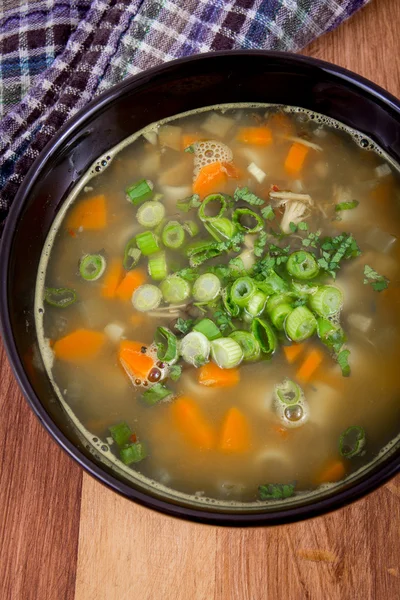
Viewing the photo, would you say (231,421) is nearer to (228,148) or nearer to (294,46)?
(228,148)

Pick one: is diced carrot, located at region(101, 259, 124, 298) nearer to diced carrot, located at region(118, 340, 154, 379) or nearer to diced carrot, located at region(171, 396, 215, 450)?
diced carrot, located at region(118, 340, 154, 379)

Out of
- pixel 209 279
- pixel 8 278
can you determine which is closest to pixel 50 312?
pixel 8 278

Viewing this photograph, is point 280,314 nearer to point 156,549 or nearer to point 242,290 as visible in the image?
point 242,290

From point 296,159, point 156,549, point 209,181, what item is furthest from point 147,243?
point 156,549

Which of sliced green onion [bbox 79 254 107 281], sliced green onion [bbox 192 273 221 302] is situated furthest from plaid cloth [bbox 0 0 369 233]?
sliced green onion [bbox 192 273 221 302]

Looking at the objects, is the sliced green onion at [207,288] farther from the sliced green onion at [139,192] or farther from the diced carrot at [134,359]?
the sliced green onion at [139,192]

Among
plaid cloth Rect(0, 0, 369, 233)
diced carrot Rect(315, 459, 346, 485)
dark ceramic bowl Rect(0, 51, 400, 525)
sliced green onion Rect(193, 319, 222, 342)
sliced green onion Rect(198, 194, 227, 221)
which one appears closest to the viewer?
dark ceramic bowl Rect(0, 51, 400, 525)

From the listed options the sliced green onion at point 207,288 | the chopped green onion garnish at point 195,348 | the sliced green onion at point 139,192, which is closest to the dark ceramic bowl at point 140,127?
the sliced green onion at point 139,192
